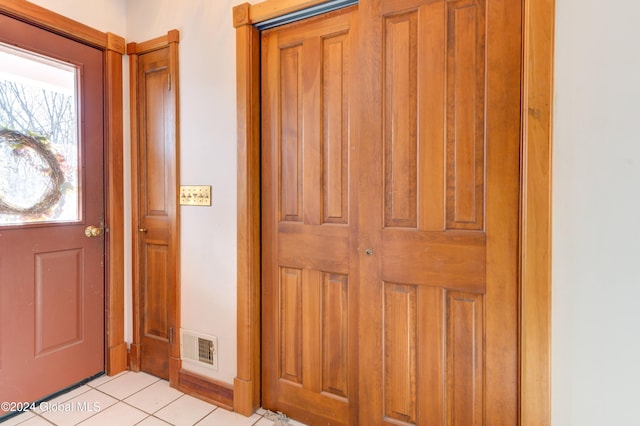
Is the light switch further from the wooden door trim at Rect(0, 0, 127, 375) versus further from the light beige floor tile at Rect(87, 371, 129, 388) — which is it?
the light beige floor tile at Rect(87, 371, 129, 388)

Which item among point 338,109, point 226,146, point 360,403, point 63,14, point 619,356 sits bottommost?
point 360,403

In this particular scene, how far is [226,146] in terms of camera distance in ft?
Result: 5.91

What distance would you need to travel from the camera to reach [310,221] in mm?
1646

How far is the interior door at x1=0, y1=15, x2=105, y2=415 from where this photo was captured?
5.57 feet

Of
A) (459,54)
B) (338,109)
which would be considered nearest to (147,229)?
(338,109)

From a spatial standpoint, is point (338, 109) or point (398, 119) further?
point (338, 109)

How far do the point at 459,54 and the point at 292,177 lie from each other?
95cm

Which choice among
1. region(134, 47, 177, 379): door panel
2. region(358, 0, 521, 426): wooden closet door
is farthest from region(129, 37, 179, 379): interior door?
region(358, 0, 521, 426): wooden closet door

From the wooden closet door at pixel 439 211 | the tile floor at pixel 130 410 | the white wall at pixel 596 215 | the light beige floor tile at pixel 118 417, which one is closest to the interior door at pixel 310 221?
the wooden closet door at pixel 439 211

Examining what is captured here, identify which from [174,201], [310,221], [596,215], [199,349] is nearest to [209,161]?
[174,201]

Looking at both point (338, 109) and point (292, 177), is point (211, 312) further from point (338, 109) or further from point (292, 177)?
point (338, 109)

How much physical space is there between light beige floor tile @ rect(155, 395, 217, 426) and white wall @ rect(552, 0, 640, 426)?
5.45 ft

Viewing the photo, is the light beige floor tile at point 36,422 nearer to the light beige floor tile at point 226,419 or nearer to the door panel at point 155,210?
the door panel at point 155,210

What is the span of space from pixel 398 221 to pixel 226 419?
4.62 feet
